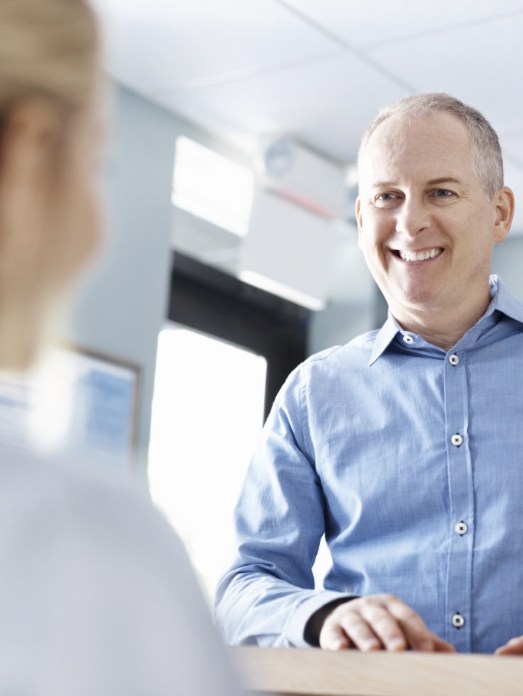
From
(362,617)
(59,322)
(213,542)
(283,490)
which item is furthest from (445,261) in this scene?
(213,542)

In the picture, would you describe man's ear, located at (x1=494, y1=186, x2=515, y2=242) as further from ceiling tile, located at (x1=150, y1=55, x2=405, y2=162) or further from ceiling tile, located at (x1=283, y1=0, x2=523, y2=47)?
ceiling tile, located at (x1=150, y1=55, x2=405, y2=162)

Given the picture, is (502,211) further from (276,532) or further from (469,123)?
(276,532)

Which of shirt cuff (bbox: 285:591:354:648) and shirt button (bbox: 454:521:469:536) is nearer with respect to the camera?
shirt cuff (bbox: 285:591:354:648)

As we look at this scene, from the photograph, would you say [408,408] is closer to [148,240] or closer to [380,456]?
[380,456]

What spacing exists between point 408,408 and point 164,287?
256 cm

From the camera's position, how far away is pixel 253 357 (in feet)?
16.5

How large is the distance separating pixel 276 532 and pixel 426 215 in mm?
498

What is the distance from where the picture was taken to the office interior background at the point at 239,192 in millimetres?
3449

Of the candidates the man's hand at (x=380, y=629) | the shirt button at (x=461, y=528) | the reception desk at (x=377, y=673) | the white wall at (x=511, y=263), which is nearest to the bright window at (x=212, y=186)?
the white wall at (x=511, y=263)

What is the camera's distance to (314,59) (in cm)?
364

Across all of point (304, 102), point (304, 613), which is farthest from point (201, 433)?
point (304, 613)

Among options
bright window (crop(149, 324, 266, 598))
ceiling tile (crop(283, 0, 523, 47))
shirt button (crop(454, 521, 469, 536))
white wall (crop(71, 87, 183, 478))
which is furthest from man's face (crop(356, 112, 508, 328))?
bright window (crop(149, 324, 266, 598))

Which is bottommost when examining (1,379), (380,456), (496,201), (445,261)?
(1,379)

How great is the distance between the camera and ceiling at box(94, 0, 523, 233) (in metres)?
3.34
